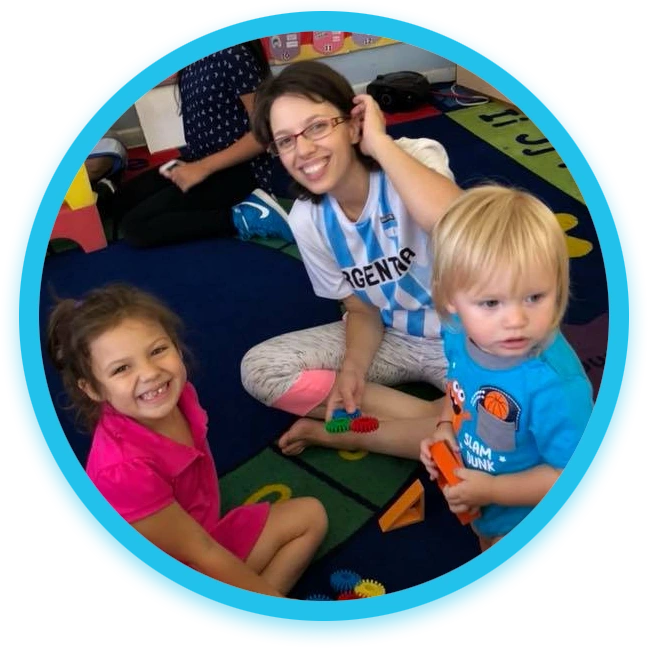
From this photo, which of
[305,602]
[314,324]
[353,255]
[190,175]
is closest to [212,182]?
[190,175]

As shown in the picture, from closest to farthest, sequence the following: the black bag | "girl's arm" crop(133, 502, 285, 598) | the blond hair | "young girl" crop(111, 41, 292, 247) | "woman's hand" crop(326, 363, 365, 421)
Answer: the blond hair
"girl's arm" crop(133, 502, 285, 598)
"woman's hand" crop(326, 363, 365, 421)
"young girl" crop(111, 41, 292, 247)
the black bag

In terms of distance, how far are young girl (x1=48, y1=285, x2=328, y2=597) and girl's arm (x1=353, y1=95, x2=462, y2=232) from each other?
0.29 m

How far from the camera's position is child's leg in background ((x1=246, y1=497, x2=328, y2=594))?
0.75m

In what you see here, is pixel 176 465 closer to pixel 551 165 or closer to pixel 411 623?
pixel 411 623

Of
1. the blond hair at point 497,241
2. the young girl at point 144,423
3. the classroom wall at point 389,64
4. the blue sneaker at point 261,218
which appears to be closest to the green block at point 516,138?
the classroom wall at point 389,64

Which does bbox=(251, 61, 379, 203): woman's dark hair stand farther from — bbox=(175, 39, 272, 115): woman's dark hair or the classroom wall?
the classroom wall

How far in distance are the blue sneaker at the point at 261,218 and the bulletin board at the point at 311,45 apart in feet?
0.81

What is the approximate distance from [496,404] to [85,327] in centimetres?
41

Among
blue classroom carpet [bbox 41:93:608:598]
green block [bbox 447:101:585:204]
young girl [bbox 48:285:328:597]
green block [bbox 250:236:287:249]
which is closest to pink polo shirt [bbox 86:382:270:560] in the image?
young girl [bbox 48:285:328:597]

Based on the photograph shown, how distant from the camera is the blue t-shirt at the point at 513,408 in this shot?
0.59 meters

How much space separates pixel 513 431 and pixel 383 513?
25cm

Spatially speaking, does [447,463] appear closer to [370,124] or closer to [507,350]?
[507,350]

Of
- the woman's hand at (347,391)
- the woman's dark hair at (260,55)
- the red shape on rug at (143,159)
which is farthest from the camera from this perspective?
the red shape on rug at (143,159)

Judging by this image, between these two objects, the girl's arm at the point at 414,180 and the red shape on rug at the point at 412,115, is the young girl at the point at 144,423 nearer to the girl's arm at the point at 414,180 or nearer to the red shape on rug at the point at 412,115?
the girl's arm at the point at 414,180
